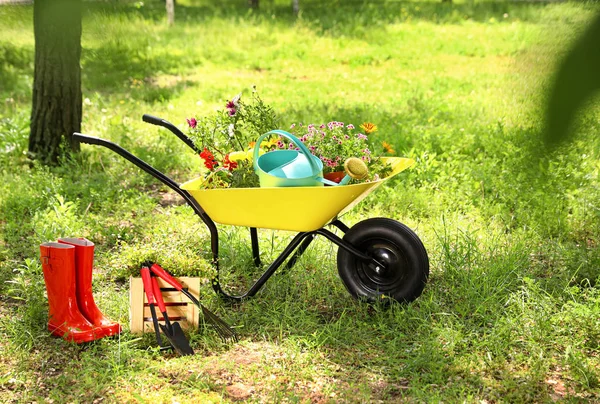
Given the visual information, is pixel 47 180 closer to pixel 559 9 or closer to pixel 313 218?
pixel 313 218

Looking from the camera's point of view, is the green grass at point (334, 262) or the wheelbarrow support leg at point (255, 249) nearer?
the green grass at point (334, 262)

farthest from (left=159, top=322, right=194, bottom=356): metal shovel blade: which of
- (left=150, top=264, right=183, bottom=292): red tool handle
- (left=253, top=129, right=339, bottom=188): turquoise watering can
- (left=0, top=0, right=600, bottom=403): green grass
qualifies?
(left=253, top=129, right=339, bottom=188): turquoise watering can

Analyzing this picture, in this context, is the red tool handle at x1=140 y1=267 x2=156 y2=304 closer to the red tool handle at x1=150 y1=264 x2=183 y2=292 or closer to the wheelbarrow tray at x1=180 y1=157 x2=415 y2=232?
the red tool handle at x1=150 y1=264 x2=183 y2=292

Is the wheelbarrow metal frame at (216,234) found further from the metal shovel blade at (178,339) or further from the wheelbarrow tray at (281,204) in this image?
the metal shovel blade at (178,339)

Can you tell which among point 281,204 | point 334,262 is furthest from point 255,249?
point 281,204

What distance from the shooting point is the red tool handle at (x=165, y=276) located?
3029 mm

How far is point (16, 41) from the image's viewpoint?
77 centimetres

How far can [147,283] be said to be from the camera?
299cm

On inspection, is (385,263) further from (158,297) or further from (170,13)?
(170,13)

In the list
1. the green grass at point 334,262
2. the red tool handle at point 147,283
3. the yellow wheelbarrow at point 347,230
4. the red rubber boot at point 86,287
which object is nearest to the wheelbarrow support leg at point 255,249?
the green grass at point 334,262

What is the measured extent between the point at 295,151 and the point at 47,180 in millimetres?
2370

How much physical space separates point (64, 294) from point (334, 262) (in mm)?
1456

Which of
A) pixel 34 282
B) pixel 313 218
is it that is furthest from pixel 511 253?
pixel 34 282

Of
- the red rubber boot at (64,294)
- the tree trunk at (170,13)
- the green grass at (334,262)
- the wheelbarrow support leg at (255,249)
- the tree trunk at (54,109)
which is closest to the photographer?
the green grass at (334,262)
